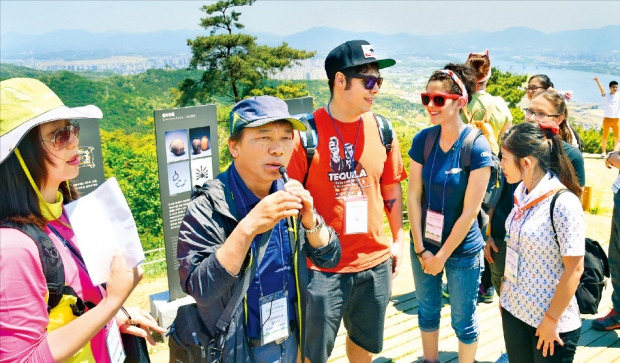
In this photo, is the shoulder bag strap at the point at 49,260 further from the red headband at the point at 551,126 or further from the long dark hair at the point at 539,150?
the red headband at the point at 551,126

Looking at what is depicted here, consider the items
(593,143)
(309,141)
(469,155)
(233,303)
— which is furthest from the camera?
(593,143)

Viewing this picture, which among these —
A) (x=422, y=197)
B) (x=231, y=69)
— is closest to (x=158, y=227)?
(x=231, y=69)

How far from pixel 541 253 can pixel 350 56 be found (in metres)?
1.35

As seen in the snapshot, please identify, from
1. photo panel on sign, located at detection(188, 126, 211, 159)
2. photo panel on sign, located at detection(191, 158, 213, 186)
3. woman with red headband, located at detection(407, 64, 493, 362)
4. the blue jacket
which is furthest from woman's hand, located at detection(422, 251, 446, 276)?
photo panel on sign, located at detection(188, 126, 211, 159)

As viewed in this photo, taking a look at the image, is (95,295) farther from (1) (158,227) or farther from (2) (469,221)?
(1) (158,227)

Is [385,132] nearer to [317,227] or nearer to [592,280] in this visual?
[317,227]

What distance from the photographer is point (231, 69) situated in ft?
94.6

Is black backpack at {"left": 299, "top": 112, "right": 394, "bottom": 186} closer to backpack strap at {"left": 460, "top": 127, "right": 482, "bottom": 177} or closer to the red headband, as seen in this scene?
backpack strap at {"left": 460, "top": 127, "right": 482, "bottom": 177}

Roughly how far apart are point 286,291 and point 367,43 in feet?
4.77

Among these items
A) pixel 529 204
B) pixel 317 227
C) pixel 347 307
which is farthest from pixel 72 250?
pixel 529 204

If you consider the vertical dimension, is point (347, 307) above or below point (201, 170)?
below

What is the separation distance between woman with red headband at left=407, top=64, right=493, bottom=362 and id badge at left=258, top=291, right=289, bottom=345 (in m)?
1.25

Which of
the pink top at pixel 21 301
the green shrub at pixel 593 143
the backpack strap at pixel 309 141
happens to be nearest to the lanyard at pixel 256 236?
the pink top at pixel 21 301

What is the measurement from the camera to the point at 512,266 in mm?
2289
